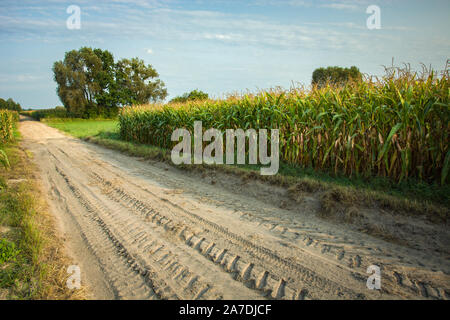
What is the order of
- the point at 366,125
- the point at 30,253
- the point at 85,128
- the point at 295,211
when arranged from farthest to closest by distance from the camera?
the point at 85,128 < the point at 366,125 < the point at 295,211 < the point at 30,253

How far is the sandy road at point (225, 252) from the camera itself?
90.6 inches

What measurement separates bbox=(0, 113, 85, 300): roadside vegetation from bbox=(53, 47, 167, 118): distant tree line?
158 feet

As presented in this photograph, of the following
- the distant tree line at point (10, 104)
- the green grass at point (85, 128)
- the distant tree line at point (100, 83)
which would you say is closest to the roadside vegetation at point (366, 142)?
the green grass at point (85, 128)

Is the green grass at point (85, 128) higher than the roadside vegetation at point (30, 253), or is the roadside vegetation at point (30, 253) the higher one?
the green grass at point (85, 128)

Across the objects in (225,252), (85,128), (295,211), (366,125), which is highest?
(85,128)

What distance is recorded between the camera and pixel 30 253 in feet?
9.28

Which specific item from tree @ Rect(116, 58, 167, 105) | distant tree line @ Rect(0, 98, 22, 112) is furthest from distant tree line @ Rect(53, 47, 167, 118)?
distant tree line @ Rect(0, 98, 22, 112)

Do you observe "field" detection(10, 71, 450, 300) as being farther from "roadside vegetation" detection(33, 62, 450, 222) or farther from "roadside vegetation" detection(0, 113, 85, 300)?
"roadside vegetation" detection(0, 113, 85, 300)

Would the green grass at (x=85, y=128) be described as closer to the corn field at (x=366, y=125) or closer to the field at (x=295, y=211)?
the field at (x=295, y=211)

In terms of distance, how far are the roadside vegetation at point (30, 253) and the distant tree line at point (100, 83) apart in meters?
48.1

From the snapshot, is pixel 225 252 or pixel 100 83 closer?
pixel 225 252

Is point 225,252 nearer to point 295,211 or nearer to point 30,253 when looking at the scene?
point 295,211

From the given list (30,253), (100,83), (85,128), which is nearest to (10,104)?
(100,83)
